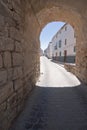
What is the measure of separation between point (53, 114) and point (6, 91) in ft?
5.03

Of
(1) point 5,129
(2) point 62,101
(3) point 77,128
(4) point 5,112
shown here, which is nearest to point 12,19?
(4) point 5,112

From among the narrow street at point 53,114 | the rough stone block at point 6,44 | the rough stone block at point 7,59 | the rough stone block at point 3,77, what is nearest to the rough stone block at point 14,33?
the rough stone block at point 6,44

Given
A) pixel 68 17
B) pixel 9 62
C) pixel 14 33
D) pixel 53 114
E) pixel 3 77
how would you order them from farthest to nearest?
pixel 68 17 → pixel 53 114 → pixel 14 33 → pixel 9 62 → pixel 3 77

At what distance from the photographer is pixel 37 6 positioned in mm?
5926

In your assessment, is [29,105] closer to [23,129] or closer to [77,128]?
[23,129]

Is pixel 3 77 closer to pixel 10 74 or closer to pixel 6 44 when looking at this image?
pixel 10 74

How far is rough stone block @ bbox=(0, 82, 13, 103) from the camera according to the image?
2586 millimetres

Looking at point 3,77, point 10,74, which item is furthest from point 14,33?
point 3,77

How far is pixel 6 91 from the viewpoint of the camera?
9.14ft

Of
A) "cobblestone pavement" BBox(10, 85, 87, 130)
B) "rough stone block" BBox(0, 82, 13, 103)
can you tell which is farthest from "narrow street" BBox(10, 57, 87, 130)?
"rough stone block" BBox(0, 82, 13, 103)

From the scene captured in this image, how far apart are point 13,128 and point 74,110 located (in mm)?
1750

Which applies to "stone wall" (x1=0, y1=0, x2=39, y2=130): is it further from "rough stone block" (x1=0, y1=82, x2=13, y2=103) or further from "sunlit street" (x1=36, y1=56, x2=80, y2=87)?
"sunlit street" (x1=36, y1=56, x2=80, y2=87)

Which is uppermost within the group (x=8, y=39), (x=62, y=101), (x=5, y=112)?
(x=8, y=39)

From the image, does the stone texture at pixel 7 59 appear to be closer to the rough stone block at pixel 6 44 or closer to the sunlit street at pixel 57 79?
the rough stone block at pixel 6 44
